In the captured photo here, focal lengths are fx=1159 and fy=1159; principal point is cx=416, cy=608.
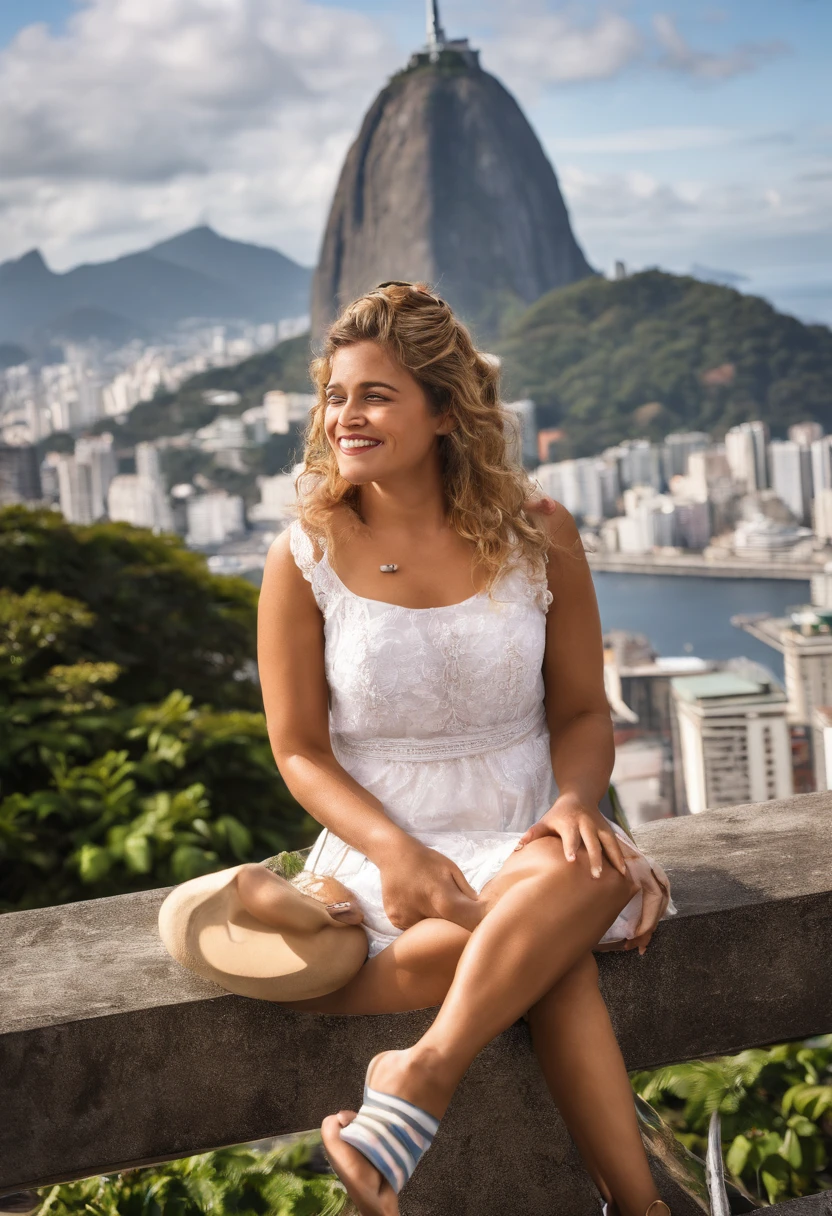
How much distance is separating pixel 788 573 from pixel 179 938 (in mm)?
14458

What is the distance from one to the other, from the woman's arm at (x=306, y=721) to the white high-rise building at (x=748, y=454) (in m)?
16.1

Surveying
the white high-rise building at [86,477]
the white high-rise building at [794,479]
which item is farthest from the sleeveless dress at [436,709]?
the white high-rise building at [794,479]

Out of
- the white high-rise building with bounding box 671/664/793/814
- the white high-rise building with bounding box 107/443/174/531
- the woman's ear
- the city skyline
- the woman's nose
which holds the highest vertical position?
the city skyline

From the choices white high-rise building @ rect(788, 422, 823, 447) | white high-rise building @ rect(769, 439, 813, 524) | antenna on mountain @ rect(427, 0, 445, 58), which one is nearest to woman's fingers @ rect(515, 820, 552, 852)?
white high-rise building @ rect(769, 439, 813, 524)

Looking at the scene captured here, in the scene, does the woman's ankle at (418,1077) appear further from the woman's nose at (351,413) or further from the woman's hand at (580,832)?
the woman's nose at (351,413)

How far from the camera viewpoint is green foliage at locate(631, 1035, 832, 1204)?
6.40ft

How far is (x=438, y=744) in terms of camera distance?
1.88 meters

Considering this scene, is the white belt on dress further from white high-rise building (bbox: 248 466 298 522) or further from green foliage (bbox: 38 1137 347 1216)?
white high-rise building (bbox: 248 466 298 522)

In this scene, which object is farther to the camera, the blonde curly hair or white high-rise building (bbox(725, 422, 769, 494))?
white high-rise building (bbox(725, 422, 769, 494))

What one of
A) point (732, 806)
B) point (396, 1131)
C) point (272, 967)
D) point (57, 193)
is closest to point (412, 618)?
point (272, 967)

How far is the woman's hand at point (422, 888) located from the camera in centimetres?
162

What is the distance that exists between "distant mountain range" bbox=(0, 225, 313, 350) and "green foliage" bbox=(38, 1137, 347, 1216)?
49.5 ft

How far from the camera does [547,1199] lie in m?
1.80

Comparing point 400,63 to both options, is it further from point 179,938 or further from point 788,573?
point 179,938
